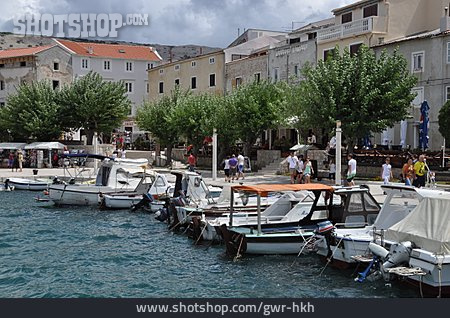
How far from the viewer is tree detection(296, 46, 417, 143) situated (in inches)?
1325

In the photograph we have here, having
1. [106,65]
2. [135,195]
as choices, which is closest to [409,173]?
[135,195]

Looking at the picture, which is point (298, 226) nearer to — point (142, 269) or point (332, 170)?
point (142, 269)

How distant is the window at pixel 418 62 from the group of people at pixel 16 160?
29012 mm

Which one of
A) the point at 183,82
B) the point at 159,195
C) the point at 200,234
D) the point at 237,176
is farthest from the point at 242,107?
the point at 183,82

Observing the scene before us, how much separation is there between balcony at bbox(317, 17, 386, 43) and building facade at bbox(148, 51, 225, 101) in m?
15.4

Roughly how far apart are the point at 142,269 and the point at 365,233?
6.20 m

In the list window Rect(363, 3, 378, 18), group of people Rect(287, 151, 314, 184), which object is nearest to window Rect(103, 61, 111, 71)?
window Rect(363, 3, 378, 18)

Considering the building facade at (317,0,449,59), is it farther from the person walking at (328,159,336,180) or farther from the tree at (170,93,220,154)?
the person walking at (328,159,336,180)

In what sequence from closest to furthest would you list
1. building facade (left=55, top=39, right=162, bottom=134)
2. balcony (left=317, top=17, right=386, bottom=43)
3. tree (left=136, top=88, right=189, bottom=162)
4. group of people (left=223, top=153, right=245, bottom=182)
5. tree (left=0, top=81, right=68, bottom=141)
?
1. group of people (left=223, top=153, right=245, bottom=182)
2. balcony (left=317, top=17, right=386, bottom=43)
3. tree (left=136, top=88, right=189, bottom=162)
4. tree (left=0, top=81, right=68, bottom=141)
5. building facade (left=55, top=39, right=162, bottom=134)

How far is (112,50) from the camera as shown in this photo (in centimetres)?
8050

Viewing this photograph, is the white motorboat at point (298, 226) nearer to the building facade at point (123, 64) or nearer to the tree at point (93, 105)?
the tree at point (93, 105)

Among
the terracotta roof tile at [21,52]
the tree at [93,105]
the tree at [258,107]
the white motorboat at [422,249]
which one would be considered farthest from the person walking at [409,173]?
the terracotta roof tile at [21,52]

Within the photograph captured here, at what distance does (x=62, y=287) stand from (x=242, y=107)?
2771 centimetres
